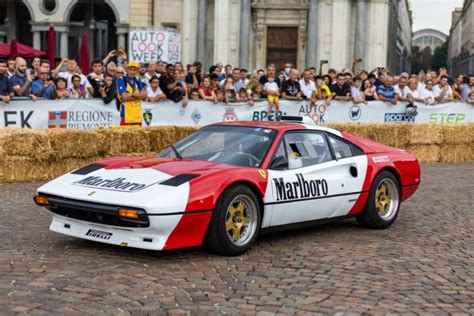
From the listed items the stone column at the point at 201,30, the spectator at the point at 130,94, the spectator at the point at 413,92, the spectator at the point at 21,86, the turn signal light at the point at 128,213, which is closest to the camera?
the turn signal light at the point at 128,213

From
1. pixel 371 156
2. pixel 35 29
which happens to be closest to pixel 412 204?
pixel 371 156

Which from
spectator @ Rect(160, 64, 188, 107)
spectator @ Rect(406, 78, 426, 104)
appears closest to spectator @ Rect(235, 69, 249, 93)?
spectator @ Rect(160, 64, 188, 107)

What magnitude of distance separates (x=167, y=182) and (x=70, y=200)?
0.98 m

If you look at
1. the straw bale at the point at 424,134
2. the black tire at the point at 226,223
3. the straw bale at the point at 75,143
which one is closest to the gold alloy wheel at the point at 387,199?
the black tire at the point at 226,223

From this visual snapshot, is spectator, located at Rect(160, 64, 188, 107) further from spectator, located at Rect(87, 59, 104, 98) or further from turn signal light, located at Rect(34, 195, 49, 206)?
turn signal light, located at Rect(34, 195, 49, 206)

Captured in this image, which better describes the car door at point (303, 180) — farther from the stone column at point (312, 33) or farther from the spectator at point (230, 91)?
the stone column at point (312, 33)

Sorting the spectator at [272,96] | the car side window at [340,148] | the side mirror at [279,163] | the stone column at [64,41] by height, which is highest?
the stone column at [64,41]

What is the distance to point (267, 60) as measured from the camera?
41719mm

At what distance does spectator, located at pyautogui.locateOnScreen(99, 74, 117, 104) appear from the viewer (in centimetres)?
1549

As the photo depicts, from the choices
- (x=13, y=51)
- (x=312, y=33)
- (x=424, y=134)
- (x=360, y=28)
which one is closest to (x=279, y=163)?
(x=424, y=134)

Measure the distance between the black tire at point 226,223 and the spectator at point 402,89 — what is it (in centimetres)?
1328

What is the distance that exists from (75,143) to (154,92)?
123 inches

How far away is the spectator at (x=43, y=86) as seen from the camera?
48.1 feet

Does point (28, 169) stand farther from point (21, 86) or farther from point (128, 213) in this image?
point (128, 213)
